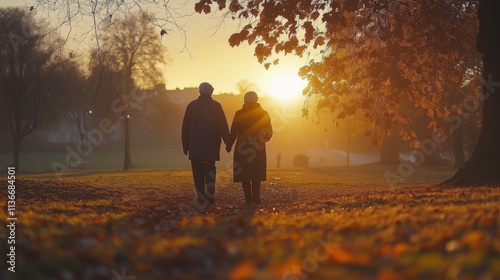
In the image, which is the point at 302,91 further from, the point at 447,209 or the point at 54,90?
the point at 54,90

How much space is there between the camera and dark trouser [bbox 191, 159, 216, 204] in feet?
38.3

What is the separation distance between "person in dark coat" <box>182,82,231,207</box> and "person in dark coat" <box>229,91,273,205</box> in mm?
277

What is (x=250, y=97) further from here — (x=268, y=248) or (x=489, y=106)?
(x=268, y=248)

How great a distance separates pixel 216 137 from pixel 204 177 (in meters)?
0.83

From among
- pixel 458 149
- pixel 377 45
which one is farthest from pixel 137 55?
pixel 377 45

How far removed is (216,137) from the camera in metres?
11.7

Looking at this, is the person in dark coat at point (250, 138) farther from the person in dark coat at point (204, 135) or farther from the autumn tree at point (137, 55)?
the autumn tree at point (137, 55)

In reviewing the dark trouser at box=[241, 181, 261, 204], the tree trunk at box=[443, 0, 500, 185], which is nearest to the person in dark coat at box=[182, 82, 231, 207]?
the dark trouser at box=[241, 181, 261, 204]

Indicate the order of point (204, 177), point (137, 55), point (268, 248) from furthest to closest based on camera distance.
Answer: point (137, 55) < point (204, 177) < point (268, 248)

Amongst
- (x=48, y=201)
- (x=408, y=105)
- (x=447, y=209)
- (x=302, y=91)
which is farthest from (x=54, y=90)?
(x=447, y=209)

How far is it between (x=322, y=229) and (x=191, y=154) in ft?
18.8

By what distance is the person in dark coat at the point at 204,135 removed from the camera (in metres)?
11.6

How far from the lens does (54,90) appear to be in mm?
45906

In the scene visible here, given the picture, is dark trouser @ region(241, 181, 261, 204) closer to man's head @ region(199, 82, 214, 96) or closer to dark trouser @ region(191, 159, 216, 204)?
dark trouser @ region(191, 159, 216, 204)
